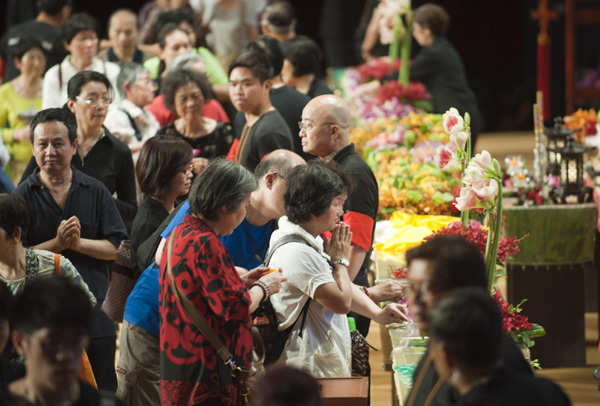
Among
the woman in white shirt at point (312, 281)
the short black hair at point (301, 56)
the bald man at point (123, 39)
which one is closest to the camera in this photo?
the woman in white shirt at point (312, 281)

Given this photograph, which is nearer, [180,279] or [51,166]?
[180,279]

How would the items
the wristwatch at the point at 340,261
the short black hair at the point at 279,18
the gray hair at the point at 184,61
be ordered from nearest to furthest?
the wristwatch at the point at 340,261 → the gray hair at the point at 184,61 → the short black hair at the point at 279,18

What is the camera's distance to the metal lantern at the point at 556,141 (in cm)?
558

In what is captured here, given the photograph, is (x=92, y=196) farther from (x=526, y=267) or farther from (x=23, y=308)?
(x=526, y=267)

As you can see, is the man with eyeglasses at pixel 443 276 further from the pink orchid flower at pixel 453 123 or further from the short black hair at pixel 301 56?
the short black hair at pixel 301 56

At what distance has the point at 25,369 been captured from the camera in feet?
7.49

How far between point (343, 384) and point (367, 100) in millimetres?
4873

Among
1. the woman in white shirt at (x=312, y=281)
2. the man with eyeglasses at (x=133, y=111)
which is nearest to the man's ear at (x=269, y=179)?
the woman in white shirt at (x=312, y=281)

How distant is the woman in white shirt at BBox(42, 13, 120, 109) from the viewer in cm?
593

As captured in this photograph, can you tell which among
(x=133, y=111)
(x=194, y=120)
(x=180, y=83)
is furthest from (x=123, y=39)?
(x=194, y=120)

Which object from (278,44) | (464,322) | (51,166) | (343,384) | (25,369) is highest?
(278,44)

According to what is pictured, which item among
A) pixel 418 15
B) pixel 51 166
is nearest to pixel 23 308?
pixel 51 166

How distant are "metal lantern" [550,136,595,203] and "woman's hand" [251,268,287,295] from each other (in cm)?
264

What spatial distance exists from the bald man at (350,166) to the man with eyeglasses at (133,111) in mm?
1332
